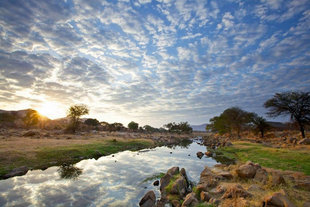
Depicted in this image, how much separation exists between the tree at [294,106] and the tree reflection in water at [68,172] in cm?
4601

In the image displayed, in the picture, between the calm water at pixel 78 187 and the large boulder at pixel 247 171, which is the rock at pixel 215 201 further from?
the calm water at pixel 78 187

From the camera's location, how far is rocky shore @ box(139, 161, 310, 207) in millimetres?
7903

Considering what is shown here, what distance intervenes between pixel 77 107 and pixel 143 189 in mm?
60392

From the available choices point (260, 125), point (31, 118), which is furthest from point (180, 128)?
point (31, 118)

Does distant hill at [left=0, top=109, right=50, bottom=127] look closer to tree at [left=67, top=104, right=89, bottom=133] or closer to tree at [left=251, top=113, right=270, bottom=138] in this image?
tree at [left=67, top=104, right=89, bottom=133]

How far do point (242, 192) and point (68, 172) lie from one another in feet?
63.7

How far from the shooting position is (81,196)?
492 inches

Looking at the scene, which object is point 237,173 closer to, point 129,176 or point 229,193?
point 229,193

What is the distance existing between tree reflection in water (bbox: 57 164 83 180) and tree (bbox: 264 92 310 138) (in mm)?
46015

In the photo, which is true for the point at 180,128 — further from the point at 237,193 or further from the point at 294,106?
the point at 237,193

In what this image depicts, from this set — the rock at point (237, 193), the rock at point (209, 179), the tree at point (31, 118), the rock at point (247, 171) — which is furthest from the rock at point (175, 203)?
the tree at point (31, 118)

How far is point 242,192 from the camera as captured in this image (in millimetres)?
8836

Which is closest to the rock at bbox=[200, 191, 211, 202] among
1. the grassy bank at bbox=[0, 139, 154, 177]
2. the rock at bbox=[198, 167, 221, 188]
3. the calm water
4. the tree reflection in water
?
the rock at bbox=[198, 167, 221, 188]

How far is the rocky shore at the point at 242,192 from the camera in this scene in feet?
25.9
